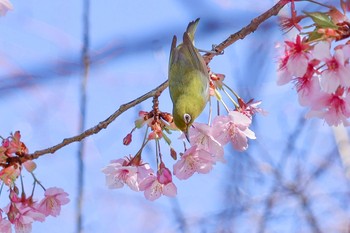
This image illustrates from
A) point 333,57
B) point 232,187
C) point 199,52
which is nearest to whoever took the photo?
point 333,57

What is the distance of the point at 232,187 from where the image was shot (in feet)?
17.5

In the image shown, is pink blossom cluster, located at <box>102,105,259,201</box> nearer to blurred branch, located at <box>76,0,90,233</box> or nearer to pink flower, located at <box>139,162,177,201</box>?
pink flower, located at <box>139,162,177,201</box>

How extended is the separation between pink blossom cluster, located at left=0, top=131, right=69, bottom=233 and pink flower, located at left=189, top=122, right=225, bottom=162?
2.09 feet

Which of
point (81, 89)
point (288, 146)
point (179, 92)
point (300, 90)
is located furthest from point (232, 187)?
point (300, 90)

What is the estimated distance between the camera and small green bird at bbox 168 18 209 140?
9.77ft

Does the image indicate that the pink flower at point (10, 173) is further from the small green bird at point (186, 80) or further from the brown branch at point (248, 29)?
the brown branch at point (248, 29)

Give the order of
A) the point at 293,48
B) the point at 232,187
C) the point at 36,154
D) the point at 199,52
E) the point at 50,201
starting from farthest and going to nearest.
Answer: the point at 232,187 < the point at 199,52 < the point at 50,201 < the point at 36,154 < the point at 293,48

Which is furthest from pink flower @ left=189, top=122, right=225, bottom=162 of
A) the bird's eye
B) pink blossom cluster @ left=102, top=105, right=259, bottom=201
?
the bird's eye

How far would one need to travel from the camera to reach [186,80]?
10.2ft

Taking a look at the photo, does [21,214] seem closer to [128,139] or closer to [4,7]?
[128,139]

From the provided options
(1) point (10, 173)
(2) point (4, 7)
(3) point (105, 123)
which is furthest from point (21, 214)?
(2) point (4, 7)

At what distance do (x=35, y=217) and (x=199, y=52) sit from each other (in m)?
1.02

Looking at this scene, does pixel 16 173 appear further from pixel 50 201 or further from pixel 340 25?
pixel 340 25

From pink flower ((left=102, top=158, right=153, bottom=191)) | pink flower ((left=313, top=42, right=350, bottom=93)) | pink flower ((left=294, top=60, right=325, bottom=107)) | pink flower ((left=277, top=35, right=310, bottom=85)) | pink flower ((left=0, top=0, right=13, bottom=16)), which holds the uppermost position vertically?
pink flower ((left=0, top=0, right=13, bottom=16))
